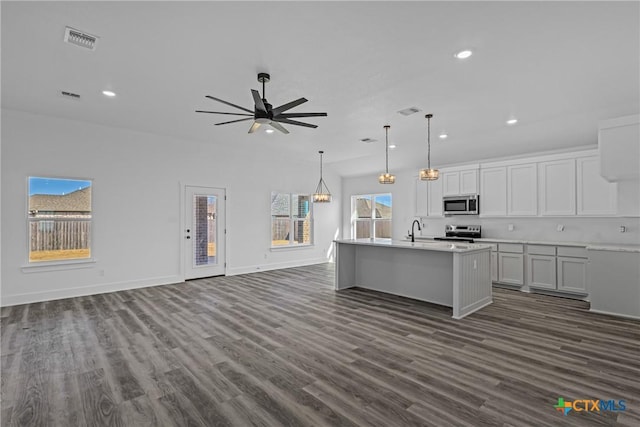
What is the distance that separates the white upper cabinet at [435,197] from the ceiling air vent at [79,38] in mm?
6925

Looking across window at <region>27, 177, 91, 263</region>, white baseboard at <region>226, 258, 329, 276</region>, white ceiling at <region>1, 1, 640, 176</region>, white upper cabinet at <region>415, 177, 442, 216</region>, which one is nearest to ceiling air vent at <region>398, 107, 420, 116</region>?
white ceiling at <region>1, 1, 640, 176</region>

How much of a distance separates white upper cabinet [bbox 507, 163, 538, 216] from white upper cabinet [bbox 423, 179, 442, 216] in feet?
4.89

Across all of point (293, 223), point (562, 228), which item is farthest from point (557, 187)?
point (293, 223)

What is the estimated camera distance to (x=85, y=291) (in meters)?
5.54

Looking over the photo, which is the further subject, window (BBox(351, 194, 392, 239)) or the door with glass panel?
window (BBox(351, 194, 392, 239))

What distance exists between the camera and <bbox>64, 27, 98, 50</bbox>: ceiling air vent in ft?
9.22

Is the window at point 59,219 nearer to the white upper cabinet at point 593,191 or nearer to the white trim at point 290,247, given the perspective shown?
the white trim at point 290,247

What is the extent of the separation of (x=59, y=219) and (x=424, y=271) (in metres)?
6.09

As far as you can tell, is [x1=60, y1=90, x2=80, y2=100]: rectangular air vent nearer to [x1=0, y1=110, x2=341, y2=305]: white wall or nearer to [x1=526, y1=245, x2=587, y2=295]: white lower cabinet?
[x1=0, y1=110, x2=341, y2=305]: white wall

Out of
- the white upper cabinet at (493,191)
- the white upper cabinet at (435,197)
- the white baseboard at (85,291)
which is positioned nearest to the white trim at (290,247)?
the white baseboard at (85,291)

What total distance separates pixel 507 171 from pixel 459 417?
5772mm

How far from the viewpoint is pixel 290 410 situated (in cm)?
229

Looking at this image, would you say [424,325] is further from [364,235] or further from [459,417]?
[364,235]

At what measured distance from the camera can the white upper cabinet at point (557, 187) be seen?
19.1 feet
